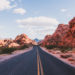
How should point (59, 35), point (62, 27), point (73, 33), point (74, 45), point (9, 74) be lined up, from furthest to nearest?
point (62, 27)
point (59, 35)
point (73, 33)
point (74, 45)
point (9, 74)

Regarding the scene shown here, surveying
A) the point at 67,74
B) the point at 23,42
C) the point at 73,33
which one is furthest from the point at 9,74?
the point at 23,42

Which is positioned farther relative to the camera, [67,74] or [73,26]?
[73,26]

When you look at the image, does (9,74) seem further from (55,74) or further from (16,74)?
(55,74)

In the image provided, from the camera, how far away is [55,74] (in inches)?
354

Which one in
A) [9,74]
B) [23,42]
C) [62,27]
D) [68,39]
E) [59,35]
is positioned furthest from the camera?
[23,42]

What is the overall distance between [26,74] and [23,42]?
129 metres

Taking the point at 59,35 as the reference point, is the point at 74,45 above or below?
below

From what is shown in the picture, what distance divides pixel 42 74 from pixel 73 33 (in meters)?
50.6

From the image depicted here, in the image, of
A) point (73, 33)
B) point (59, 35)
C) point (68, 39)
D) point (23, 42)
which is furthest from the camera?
point (23, 42)

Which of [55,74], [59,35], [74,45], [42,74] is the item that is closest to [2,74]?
[42,74]

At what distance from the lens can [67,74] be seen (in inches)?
361

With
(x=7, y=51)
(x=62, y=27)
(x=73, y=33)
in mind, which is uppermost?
(x=62, y=27)

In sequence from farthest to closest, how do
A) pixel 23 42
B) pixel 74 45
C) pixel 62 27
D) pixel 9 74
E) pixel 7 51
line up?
pixel 23 42
pixel 62 27
pixel 74 45
pixel 7 51
pixel 9 74

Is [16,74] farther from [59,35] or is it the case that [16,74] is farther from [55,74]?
[59,35]
